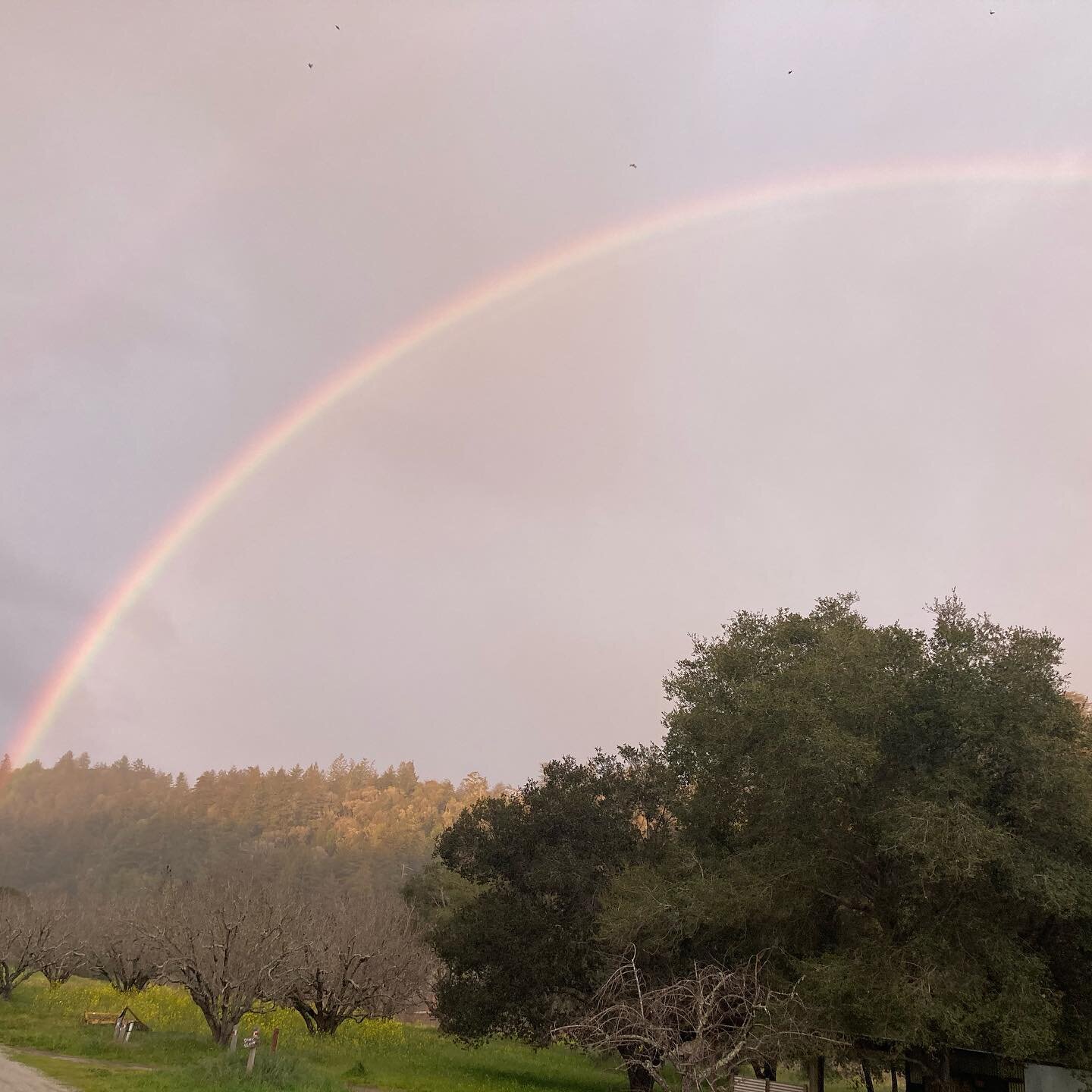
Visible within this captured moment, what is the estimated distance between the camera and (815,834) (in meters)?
21.8

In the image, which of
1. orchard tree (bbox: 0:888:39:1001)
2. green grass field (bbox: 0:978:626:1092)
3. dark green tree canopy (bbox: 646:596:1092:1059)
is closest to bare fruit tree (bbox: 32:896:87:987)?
orchard tree (bbox: 0:888:39:1001)

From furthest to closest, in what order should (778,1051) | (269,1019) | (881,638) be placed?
(269,1019)
(881,638)
(778,1051)

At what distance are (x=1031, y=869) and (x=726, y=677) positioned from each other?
33.6 feet

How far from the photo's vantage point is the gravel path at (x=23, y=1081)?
720 inches

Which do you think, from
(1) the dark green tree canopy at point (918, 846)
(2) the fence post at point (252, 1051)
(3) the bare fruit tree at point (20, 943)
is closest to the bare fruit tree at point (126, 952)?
(3) the bare fruit tree at point (20, 943)

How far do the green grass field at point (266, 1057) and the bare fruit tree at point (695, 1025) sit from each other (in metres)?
7.00

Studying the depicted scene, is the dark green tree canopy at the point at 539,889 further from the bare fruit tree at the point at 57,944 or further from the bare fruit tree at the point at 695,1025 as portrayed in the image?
the bare fruit tree at the point at 57,944

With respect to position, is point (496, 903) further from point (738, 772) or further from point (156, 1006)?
point (156, 1006)

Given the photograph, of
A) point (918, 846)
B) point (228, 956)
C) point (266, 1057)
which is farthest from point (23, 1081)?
point (918, 846)

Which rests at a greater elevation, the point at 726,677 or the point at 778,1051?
the point at 726,677

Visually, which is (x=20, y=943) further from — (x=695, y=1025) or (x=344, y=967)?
(x=695, y=1025)

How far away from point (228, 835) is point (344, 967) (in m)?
135

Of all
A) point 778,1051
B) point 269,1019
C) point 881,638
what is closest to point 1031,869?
point 881,638

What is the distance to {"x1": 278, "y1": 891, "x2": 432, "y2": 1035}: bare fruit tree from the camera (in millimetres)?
34906
